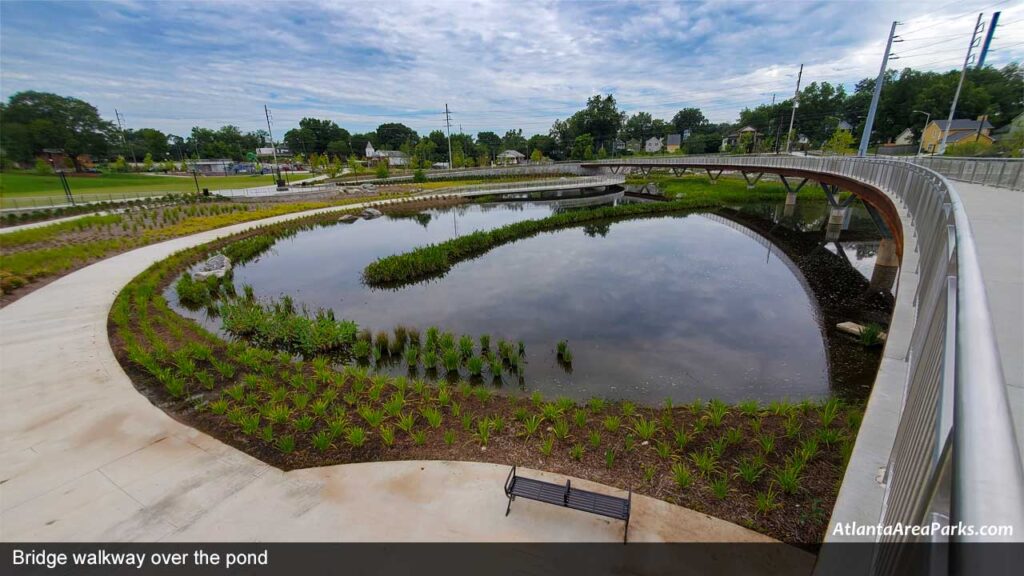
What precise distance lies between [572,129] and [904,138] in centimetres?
7336

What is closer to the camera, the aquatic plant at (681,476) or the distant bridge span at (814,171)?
the aquatic plant at (681,476)

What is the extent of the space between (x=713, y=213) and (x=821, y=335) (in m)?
29.3

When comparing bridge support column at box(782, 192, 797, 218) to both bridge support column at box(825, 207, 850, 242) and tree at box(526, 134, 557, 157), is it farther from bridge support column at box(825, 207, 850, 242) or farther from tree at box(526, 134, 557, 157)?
tree at box(526, 134, 557, 157)

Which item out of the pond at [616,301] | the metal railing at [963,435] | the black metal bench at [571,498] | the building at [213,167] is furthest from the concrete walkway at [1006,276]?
the building at [213,167]

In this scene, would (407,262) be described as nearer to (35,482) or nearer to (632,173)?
(35,482)

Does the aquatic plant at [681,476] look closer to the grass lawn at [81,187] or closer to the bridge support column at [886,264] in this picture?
the bridge support column at [886,264]

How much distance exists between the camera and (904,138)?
78.7 metres

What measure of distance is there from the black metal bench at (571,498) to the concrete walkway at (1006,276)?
12.6 ft

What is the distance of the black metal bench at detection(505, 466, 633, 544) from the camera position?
549cm

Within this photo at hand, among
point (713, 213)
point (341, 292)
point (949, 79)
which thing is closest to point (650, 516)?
point (341, 292)

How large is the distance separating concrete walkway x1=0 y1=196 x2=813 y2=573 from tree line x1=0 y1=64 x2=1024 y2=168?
248 ft

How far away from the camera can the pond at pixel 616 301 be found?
449 inches

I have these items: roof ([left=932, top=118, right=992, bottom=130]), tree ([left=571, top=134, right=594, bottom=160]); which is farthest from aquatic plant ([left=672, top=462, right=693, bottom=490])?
tree ([left=571, top=134, right=594, bottom=160])

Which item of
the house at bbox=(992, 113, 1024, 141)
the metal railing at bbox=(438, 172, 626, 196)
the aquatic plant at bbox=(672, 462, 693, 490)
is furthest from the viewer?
the metal railing at bbox=(438, 172, 626, 196)
